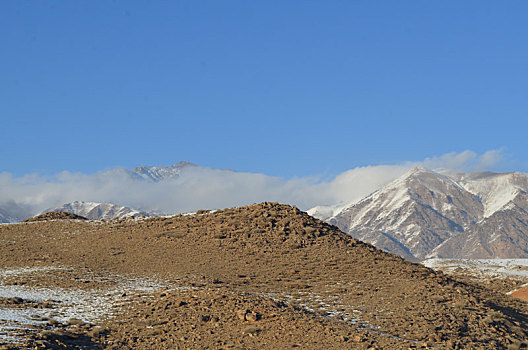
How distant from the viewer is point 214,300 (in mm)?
22516

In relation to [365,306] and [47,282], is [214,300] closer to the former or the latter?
[365,306]

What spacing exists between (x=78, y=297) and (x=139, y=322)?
5402 millimetres

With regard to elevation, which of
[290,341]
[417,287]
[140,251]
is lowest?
[290,341]

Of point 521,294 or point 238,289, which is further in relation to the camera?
point 521,294

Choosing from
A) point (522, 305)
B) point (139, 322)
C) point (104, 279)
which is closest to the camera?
point (139, 322)

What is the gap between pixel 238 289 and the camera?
27.2m

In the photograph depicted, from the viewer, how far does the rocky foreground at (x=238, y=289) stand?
20.0 metres

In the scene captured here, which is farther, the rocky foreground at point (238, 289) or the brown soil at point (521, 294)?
the brown soil at point (521, 294)

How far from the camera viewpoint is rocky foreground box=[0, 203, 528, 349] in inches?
787

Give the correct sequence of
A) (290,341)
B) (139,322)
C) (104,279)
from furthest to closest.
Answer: (104,279)
(139,322)
(290,341)

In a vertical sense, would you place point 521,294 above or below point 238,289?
below

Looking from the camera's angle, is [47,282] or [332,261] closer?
[47,282]

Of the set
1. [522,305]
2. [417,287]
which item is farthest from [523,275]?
[417,287]

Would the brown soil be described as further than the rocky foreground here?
Yes
